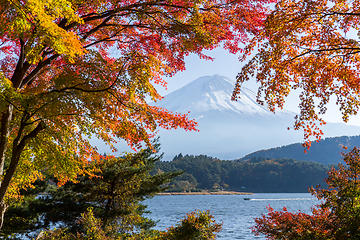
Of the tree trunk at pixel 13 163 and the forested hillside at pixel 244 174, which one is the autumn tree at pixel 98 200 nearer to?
the tree trunk at pixel 13 163

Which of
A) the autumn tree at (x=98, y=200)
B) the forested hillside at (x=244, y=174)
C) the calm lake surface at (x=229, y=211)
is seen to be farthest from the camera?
the forested hillside at (x=244, y=174)

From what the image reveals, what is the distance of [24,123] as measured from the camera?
4.60 m

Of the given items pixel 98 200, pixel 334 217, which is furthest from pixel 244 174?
pixel 334 217

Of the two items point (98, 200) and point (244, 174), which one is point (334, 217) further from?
point (244, 174)

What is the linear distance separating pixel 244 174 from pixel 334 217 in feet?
357

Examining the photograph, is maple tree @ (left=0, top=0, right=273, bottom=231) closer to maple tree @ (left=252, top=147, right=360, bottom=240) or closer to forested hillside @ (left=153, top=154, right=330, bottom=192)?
maple tree @ (left=252, top=147, right=360, bottom=240)

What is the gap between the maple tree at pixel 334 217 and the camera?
456 cm

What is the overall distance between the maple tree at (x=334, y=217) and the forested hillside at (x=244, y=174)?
301 feet

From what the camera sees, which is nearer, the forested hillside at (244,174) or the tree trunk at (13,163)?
the tree trunk at (13,163)

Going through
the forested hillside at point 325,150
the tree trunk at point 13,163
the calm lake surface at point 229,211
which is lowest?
the calm lake surface at point 229,211

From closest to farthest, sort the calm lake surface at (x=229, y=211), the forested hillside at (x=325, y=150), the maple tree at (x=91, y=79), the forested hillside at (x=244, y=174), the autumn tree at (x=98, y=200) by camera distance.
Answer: the maple tree at (x=91, y=79) → the autumn tree at (x=98, y=200) → the calm lake surface at (x=229, y=211) → the forested hillside at (x=244, y=174) → the forested hillside at (x=325, y=150)

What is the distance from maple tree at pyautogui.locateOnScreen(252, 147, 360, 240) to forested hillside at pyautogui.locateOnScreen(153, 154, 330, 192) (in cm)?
9181

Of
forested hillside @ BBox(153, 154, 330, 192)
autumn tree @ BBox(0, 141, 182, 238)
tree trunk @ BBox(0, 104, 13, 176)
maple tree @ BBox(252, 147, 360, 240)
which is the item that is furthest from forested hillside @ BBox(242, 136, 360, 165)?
tree trunk @ BBox(0, 104, 13, 176)

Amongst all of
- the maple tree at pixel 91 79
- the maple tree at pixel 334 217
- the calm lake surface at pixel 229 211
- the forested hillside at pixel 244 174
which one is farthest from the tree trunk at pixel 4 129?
the forested hillside at pixel 244 174
